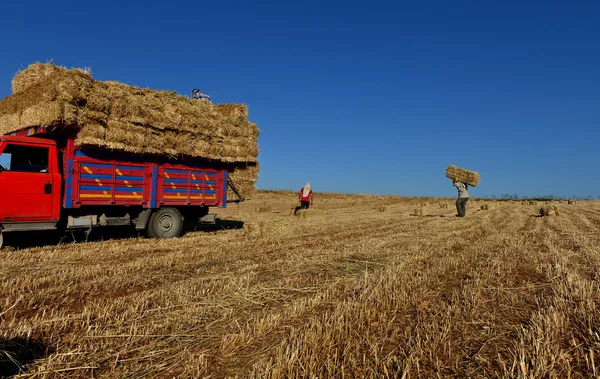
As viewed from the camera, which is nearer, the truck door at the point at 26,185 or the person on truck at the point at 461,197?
the truck door at the point at 26,185

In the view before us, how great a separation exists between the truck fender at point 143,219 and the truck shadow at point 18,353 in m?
6.64

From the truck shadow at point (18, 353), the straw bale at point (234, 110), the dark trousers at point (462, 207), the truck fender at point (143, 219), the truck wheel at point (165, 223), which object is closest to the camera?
the truck shadow at point (18, 353)

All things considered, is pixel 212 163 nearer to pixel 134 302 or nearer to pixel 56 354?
pixel 134 302

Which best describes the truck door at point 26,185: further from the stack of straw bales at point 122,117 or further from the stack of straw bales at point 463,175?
the stack of straw bales at point 463,175

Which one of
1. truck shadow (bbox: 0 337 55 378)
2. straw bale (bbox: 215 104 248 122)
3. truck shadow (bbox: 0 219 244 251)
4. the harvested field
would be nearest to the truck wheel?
truck shadow (bbox: 0 219 244 251)

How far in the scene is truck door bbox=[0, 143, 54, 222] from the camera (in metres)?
7.35

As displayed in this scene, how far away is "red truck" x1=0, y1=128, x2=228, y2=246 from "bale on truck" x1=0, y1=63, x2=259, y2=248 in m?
0.02

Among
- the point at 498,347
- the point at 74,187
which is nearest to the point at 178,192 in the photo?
the point at 74,187

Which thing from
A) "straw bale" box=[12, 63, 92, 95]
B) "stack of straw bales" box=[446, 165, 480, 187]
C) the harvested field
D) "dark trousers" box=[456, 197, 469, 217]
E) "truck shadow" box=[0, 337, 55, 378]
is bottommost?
"truck shadow" box=[0, 337, 55, 378]

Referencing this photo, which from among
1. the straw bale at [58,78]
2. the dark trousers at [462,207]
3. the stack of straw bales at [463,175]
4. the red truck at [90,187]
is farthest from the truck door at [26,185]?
the stack of straw bales at [463,175]

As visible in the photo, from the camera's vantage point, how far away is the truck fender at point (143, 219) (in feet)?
31.5

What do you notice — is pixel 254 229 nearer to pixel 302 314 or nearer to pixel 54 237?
pixel 54 237

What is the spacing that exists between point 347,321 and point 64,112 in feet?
23.5

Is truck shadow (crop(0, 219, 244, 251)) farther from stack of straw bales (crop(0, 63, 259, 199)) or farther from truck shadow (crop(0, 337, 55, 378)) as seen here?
truck shadow (crop(0, 337, 55, 378))
